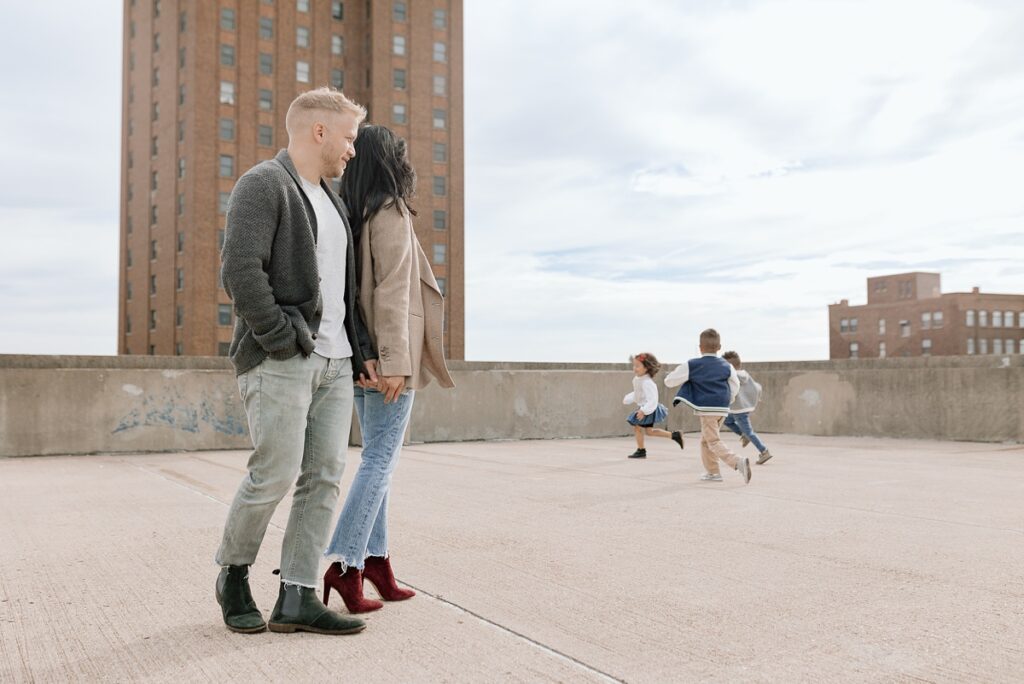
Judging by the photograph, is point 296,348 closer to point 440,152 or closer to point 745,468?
point 745,468

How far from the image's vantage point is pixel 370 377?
3363 mm

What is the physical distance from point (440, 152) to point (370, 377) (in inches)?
2798

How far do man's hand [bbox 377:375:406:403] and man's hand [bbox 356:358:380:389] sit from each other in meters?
0.02

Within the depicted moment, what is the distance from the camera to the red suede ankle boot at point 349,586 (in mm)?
3479

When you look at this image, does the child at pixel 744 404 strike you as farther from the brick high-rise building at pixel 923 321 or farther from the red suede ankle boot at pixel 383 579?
the brick high-rise building at pixel 923 321

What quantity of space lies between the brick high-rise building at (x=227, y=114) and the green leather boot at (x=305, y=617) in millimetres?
62851

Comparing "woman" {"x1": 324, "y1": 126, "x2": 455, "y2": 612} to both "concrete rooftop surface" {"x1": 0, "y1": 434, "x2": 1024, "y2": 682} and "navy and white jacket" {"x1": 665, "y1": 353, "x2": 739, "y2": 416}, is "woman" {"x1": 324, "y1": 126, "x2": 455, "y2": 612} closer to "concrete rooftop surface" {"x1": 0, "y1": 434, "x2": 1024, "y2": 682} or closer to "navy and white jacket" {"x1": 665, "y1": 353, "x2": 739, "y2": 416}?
"concrete rooftop surface" {"x1": 0, "y1": 434, "x2": 1024, "y2": 682}

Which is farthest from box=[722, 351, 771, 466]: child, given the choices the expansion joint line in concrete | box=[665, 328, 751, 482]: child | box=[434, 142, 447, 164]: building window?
box=[434, 142, 447, 164]: building window

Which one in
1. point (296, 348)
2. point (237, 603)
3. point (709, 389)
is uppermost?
point (296, 348)

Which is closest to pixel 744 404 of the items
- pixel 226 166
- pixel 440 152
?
pixel 226 166

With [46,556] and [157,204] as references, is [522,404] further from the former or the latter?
[157,204]

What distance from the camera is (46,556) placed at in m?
4.71

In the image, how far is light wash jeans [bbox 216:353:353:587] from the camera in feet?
10.1

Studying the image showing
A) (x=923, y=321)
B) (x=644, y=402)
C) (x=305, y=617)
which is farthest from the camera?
(x=923, y=321)
